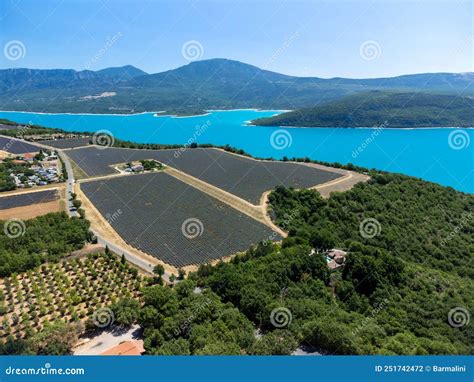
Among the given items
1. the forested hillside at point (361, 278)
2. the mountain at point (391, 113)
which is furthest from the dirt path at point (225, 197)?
the mountain at point (391, 113)

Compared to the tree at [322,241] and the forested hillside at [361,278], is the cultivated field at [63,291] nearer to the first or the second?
the forested hillside at [361,278]

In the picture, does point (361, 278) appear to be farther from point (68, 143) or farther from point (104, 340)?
point (68, 143)

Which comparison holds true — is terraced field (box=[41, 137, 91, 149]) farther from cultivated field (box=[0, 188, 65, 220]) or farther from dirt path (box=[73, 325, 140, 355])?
dirt path (box=[73, 325, 140, 355])

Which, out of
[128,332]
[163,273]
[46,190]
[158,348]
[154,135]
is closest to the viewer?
[158,348]

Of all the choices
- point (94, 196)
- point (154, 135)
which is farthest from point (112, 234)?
point (154, 135)

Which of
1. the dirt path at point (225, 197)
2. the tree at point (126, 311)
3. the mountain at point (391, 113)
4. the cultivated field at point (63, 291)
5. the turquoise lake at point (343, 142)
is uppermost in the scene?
the mountain at point (391, 113)

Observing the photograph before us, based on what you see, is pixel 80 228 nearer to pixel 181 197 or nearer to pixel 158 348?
pixel 181 197

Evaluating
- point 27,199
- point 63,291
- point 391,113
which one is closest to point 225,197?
point 63,291

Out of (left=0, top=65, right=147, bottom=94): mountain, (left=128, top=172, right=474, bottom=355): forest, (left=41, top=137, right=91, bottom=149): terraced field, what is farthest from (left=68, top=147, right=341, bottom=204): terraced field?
(left=0, top=65, right=147, bottom=94): mountain
